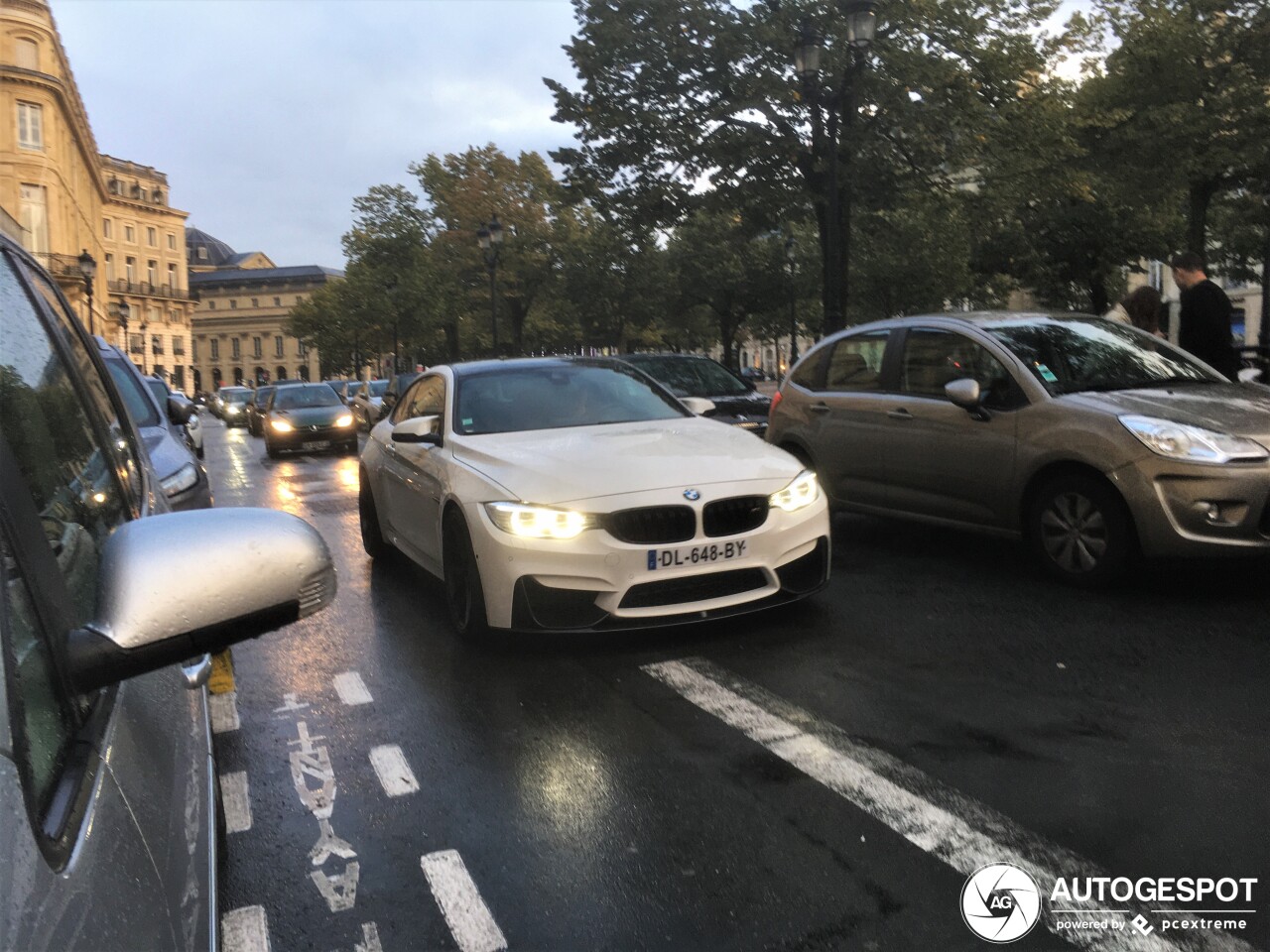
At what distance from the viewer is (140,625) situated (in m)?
1.25

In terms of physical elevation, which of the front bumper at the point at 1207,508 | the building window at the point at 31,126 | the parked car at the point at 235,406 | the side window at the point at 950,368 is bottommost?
the parked car at the point at 235,406

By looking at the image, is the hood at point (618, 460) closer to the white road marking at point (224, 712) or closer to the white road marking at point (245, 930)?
the white road marking at point (224, 712)

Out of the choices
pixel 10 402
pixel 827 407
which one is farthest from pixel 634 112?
pixel 10 402

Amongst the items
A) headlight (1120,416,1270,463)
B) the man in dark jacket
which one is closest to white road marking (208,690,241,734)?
headlight (1120,416,1270,463)

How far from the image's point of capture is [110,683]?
1265mm

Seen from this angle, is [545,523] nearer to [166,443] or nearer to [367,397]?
[166,443]

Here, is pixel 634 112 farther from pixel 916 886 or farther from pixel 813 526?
pixel 916 886

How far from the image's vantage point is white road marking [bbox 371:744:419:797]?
12.4 ft

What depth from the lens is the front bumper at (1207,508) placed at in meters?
5.64

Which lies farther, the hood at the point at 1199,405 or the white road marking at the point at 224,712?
the hood at the point at 1199,405

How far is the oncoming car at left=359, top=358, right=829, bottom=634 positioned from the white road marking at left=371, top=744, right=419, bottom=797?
3.72 ft

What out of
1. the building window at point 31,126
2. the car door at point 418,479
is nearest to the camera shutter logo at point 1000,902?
the car door at point 418,479

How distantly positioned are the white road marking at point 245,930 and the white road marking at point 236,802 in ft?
1.75

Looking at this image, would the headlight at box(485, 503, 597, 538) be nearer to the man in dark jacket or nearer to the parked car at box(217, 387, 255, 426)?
the man in dark jacket
